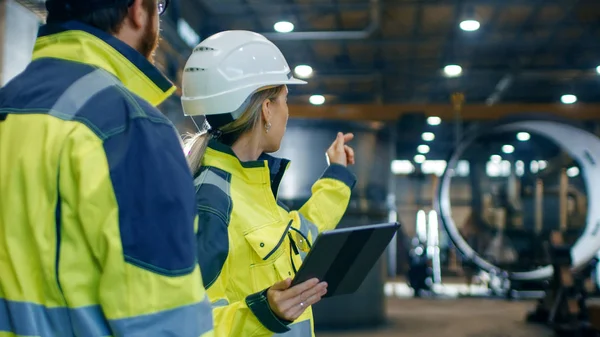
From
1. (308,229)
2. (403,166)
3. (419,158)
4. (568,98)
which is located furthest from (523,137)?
(403,166)

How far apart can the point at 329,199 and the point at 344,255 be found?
1.61 feet

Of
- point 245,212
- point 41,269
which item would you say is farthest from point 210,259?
point 41,269

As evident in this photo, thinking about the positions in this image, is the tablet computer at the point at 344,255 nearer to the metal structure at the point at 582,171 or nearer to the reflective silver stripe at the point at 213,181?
the reflective silver stripe at the point at 213,181

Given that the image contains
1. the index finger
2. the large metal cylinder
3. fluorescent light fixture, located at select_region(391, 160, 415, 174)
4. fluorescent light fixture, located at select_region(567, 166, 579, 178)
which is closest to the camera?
the index finger

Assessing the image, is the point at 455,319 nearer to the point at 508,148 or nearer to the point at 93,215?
the point at 508,148

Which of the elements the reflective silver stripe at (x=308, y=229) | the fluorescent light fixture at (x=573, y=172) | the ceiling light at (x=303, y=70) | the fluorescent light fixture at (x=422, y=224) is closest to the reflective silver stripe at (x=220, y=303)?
the reflective silver stripe at (x=308, y=229)

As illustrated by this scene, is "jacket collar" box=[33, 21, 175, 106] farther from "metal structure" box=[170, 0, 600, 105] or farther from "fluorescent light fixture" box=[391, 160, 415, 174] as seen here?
"fluorescent light fixture" box=[391, 160, 415, 174]

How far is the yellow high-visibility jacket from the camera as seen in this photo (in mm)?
1407

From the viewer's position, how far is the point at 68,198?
890 millimetres

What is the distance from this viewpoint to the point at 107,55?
985 millimetres

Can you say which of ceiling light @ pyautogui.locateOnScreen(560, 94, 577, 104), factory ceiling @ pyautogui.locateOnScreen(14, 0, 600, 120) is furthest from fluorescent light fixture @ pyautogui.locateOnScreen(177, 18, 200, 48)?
ceiling light @ pyautogui.locateOnScreen(560, 94, 577, 104)

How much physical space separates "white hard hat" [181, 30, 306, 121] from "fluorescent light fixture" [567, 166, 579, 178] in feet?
25.9

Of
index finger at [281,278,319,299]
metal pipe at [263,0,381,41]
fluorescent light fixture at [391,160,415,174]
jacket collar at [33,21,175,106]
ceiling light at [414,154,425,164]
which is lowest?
index finger at [281,278,319,299]

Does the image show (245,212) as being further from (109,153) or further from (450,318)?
(450,318)
